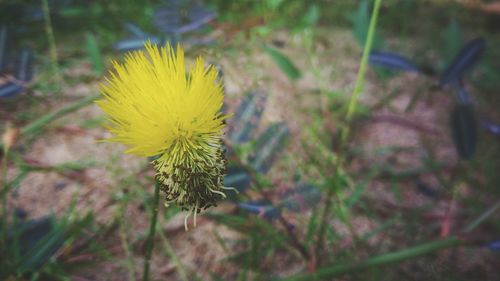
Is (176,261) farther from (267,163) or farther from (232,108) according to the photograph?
(232,108)

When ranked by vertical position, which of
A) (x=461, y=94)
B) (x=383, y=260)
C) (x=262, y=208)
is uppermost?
(x=461, y=94)

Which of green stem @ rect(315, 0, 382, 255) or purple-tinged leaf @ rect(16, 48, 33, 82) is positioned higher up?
purple-tinged leaf @ rect(16, 48, 33, 82)

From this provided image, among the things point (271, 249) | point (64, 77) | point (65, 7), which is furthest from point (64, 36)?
point (271, 249)

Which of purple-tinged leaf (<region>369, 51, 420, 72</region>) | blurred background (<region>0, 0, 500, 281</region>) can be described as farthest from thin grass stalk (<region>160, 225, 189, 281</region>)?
purple-tinged leaf (<region>369, 51, 420, 72</region>)

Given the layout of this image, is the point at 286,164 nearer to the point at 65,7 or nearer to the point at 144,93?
the point at 144,93

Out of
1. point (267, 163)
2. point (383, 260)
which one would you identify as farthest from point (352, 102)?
point (383, 260)

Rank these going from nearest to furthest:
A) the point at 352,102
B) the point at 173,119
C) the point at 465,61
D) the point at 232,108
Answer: the point at 173,119 → the point at 352,102 → the point at 465,61 → the point at 232,108

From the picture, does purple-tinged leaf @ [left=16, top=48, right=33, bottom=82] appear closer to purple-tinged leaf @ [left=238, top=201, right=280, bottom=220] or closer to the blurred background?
the blurred background

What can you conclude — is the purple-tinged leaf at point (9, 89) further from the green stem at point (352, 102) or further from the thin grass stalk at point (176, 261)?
the green stem at point (352, 102)
